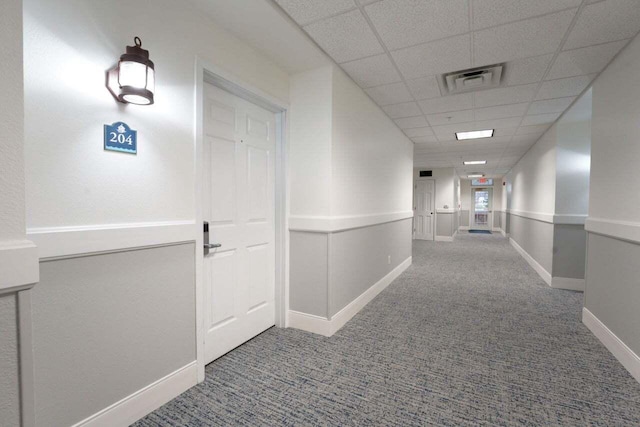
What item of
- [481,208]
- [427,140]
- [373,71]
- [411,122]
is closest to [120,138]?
[373,71]

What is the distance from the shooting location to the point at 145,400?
171 cm

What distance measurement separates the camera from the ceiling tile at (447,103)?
11.8ft

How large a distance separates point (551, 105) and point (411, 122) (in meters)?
1.78

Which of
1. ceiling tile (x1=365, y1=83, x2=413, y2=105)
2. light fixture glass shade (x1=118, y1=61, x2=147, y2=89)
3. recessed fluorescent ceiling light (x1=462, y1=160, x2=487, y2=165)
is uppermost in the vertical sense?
ceiling tile (x1=365, y1=83, x2=413, y2=105)

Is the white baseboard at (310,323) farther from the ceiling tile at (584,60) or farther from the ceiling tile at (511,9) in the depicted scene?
the ceiling tile at (584,60)

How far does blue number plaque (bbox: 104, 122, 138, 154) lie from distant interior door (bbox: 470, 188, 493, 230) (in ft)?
52.6

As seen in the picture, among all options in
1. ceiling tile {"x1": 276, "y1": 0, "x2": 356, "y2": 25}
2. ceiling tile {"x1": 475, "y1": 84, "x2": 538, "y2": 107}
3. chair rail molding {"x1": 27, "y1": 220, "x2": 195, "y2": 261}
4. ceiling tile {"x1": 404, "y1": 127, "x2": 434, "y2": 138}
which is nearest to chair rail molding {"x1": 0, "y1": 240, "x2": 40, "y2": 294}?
chair rail molding {"x1": 27, "y1": 220, "x2": 195, "y2": 261}

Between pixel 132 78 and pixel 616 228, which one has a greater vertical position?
pixel 132 78

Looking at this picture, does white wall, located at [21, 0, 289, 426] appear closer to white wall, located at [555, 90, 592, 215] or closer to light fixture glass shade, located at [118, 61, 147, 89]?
light fixture glass shade, located at [118, 61, 147, 89]

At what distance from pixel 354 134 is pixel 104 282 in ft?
8.65

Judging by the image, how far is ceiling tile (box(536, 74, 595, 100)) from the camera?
306 centimetres

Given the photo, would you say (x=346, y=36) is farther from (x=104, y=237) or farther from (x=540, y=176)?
(x=540, y=176)

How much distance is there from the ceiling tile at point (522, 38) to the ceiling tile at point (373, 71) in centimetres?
75

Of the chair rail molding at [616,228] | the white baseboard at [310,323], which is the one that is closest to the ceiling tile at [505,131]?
the chair rail molding at [616,228]
